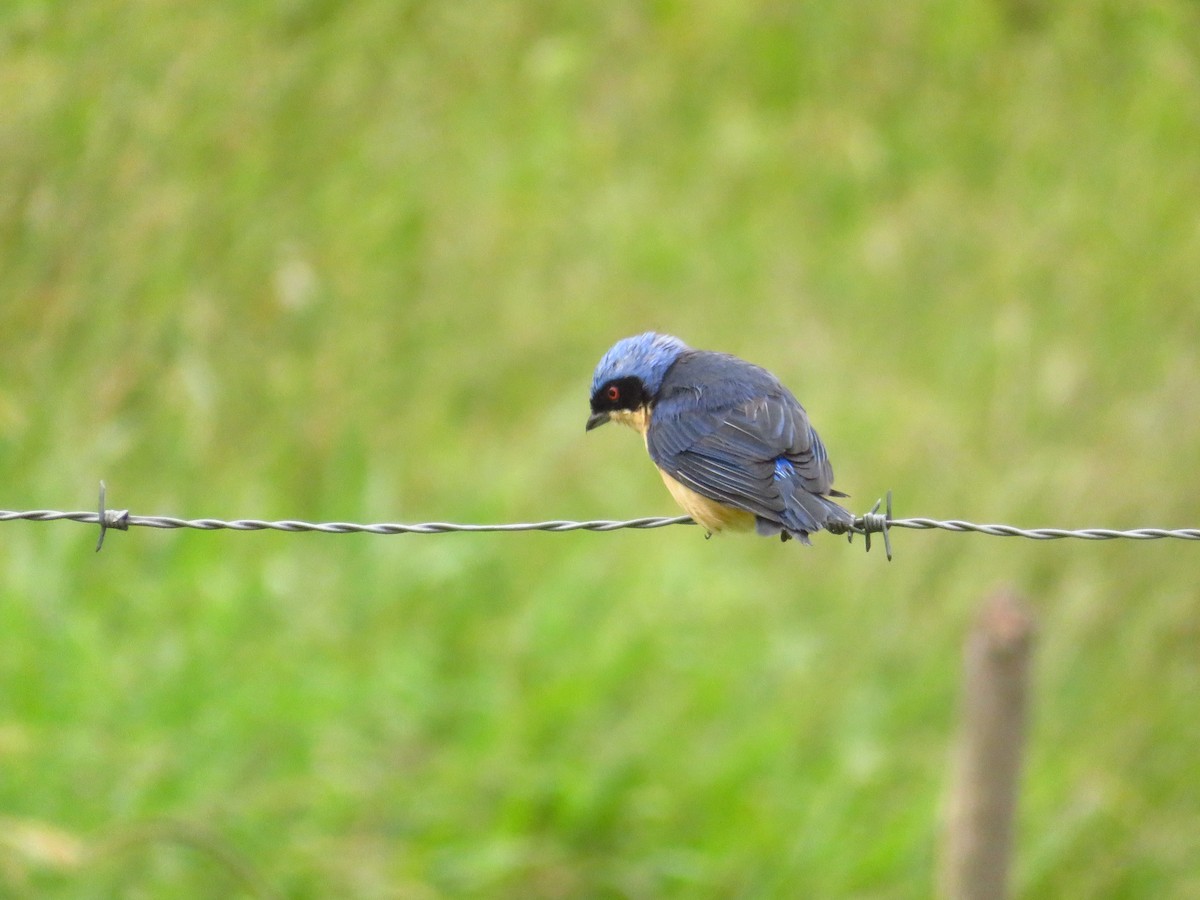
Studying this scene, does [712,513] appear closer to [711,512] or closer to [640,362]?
[711,512]

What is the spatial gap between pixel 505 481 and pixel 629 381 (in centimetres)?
157

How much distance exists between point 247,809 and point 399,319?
2474 mm

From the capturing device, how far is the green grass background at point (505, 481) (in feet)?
16.2

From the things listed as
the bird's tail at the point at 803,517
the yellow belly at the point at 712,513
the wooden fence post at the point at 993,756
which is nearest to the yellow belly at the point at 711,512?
the yellow belly at the point at 712,513

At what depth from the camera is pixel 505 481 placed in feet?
19.9

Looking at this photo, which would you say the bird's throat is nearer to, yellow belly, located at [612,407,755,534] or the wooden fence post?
yellow belly, located at [612,407,755,534]

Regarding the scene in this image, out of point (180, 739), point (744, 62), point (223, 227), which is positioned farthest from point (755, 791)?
point (744, 62)

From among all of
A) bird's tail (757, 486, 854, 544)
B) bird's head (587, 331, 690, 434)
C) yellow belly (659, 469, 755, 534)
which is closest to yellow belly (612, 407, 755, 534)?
yellow belly (659, 469, 755, 534)

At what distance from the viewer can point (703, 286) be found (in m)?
7.36

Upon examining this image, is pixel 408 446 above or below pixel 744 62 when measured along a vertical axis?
below

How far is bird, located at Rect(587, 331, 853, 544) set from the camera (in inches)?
151

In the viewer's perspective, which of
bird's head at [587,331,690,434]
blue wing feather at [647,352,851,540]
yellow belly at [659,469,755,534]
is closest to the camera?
blue wing feather at [647,352,851,540]

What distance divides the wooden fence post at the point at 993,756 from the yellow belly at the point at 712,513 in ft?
2.62

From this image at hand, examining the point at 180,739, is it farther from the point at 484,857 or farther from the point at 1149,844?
the point at 1149,844
